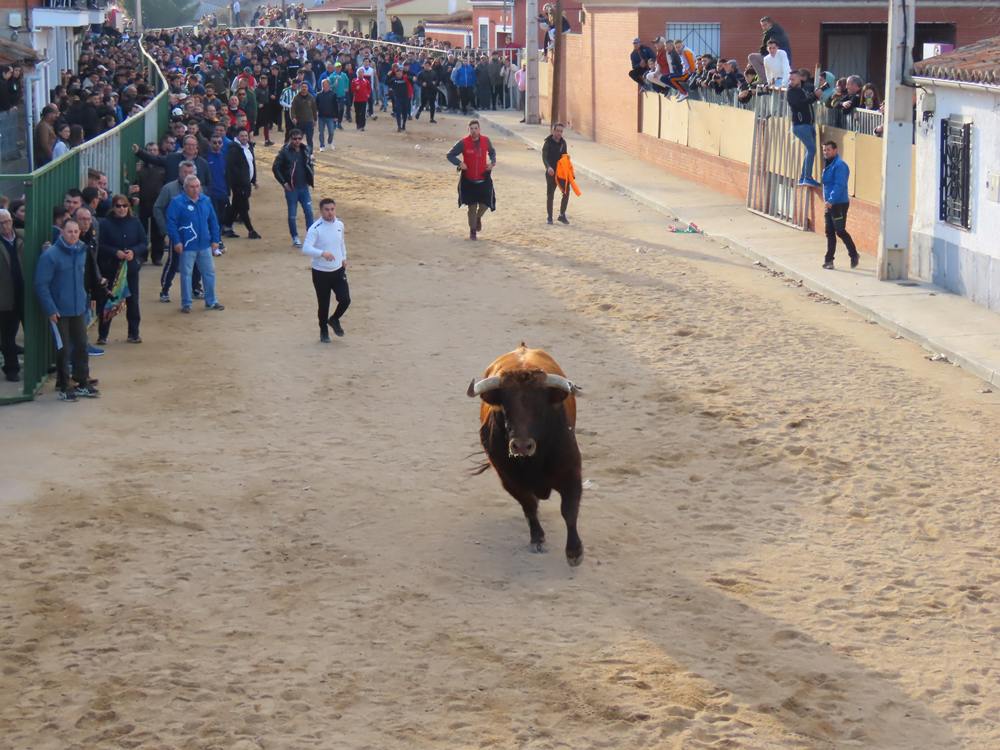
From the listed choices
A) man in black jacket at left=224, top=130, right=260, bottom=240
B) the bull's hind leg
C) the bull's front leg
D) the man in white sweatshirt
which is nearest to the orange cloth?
man in black jacket at left=224, top=130, right=260, bottom=240

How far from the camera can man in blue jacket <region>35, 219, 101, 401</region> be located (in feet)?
41.4

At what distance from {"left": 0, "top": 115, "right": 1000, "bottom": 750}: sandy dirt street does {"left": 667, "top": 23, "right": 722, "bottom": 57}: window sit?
17.7 meters

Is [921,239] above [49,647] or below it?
above

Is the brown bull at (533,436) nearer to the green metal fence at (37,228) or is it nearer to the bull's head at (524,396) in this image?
the bull's head at (524,396)

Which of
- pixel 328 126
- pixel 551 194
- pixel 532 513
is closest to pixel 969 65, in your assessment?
pixel 551 194

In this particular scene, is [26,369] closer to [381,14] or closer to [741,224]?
[741,224]

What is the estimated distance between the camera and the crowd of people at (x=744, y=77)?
67.7ft

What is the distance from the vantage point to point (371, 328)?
15898 millimetres

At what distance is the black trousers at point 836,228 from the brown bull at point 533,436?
9.69m

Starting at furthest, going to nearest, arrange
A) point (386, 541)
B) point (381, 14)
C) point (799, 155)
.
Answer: point (381, 14) → point (799, 155) → point (386, 541)

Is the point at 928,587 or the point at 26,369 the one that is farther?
the point at 26,369

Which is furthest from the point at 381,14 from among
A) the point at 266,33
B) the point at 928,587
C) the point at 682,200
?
the point at 928,587

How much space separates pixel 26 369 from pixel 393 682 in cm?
677

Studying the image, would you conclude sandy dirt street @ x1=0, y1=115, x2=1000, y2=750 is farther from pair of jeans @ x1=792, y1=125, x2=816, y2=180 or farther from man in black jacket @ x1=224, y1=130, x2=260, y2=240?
pair of jeans @ x1=792, y1=125, x2=816, y2=180
